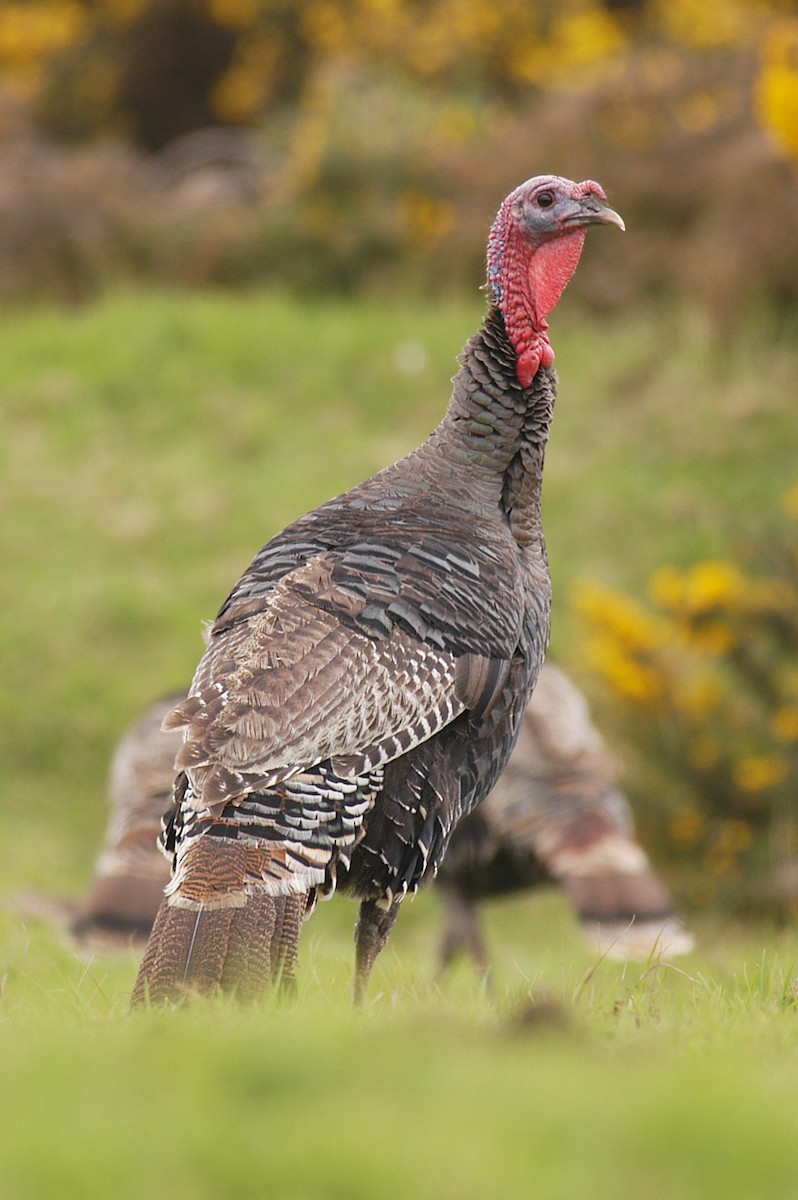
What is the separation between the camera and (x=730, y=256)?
14195 mm

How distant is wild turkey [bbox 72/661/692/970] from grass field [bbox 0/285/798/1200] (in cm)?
25

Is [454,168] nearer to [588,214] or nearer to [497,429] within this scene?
[588,214]

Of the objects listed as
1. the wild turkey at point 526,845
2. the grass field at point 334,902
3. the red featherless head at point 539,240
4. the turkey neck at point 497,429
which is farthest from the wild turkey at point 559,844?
Result: the red featherless head at point 539,240

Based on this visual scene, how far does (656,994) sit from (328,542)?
1.60 meters

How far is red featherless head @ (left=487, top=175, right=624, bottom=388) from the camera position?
5.41 m

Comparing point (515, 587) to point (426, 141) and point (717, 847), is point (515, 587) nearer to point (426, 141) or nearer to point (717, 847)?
point (717, 847)

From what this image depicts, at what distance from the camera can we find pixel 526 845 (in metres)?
7.25

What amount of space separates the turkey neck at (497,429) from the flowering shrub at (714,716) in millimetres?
4465

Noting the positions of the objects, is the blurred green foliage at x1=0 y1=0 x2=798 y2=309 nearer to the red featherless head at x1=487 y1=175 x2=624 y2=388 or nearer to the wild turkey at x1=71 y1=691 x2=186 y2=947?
the red featherless head at x1=487 y1=175 x2=624 y2=388

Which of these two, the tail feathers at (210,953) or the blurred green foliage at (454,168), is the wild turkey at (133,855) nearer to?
the tail feathers at (210,953)

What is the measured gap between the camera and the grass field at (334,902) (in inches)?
105

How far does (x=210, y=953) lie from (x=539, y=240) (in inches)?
106

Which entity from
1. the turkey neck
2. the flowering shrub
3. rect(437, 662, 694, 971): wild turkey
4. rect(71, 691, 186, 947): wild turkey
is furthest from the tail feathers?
the flowering shrub

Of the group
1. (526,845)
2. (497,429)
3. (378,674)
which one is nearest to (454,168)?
(526,845)
